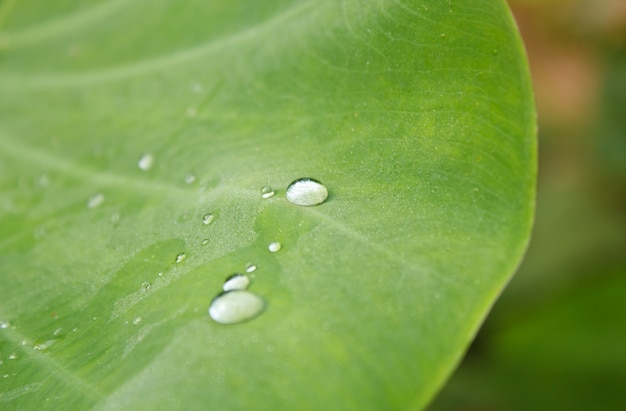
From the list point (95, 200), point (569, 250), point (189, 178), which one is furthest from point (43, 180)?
point (569, 250)

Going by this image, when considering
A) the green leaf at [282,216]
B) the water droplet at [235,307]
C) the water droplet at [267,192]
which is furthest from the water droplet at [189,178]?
the water droplet at [235,307]

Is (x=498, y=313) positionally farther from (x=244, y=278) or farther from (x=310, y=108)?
(x=244, y=278)

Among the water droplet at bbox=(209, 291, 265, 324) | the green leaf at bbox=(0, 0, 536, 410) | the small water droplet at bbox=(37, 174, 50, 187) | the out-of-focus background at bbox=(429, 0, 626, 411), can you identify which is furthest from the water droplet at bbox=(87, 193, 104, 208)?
the out-of-focus background at bbox=(429, 0, 626, 411)

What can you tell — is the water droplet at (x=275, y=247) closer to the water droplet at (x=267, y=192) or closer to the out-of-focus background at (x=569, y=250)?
the water droplet at (x=267, y=192)

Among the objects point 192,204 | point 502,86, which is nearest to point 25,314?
point 192,204

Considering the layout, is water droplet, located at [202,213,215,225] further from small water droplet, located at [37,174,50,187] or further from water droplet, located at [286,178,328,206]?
small water droplet, located at [37,174,50,187]

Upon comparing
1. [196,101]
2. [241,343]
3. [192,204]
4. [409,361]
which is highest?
[196,101]
